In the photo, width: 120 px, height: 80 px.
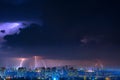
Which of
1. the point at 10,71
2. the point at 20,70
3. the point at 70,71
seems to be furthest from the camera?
the point at 70,71

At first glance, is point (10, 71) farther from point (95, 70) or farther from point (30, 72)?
point (95, 70)

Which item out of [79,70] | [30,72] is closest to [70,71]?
[79,70]

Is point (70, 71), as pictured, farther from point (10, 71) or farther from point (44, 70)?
point (10, 71)

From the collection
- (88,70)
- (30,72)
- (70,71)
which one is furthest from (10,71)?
(88,70)

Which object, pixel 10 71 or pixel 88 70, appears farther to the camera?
pixel 88 70

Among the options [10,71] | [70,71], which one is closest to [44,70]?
[70,71]

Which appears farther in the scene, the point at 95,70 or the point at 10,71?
the point at 95,70

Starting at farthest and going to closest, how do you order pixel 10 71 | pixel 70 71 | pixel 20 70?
1. pixel 70 71
2. pixel 20 70
3. pixel 10 71
